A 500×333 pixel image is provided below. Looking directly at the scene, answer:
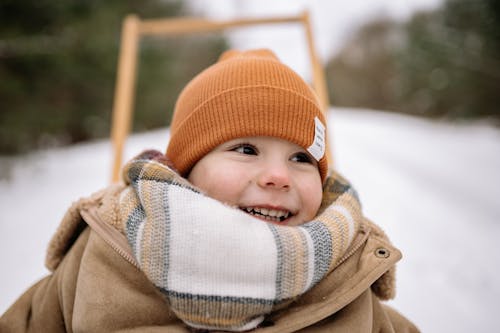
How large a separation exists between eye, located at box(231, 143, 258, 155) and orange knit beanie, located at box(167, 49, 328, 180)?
37 millimetres

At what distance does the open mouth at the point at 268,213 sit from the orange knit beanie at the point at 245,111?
221mm

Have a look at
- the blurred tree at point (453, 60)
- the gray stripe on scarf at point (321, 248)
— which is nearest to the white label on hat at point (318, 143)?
the gray stripe on scarf at point (321, 248)

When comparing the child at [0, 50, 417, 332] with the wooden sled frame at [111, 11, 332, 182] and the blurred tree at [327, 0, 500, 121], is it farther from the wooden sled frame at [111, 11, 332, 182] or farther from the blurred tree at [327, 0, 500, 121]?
the blurred tree at [327, 0, 500, 121]

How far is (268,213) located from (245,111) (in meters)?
0.32

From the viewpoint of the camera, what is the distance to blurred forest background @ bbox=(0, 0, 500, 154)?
411cm

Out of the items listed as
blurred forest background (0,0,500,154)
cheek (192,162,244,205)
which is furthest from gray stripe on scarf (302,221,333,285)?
blurred forest background (0,0,500,154)

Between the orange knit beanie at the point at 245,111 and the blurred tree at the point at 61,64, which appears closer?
the orange knit beanie at the point at 245,111

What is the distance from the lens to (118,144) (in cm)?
173

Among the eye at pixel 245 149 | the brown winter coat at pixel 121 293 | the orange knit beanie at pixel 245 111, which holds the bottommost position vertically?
the brown winter coat at pixel 121 293

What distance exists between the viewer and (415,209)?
3.12 m

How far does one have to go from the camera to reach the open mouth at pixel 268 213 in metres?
1.07

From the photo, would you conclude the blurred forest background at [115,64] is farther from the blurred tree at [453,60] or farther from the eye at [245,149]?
the eye at [245,149]

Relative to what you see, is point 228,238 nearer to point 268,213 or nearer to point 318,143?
point 268,213

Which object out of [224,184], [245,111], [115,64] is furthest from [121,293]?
[115,64]
